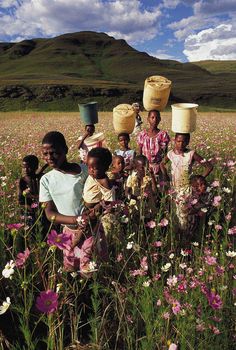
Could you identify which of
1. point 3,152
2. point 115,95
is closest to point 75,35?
point 115,95

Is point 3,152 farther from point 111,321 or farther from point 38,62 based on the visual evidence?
point 38,62

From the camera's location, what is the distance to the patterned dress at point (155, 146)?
215 inches

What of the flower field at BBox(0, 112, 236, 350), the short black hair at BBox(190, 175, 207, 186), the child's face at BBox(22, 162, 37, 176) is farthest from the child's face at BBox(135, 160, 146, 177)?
the child's face at BBox(22, 162, 37, 176)

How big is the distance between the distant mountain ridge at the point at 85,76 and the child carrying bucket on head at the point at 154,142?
43292 mm

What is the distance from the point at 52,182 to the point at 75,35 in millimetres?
199061

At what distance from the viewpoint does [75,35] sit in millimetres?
188625

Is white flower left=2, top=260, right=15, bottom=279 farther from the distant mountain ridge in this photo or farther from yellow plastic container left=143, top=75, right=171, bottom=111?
the distant mountain ridge

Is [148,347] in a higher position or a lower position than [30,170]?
lower

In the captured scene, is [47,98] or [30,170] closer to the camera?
[30,170]

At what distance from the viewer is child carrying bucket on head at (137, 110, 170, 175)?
547 cm

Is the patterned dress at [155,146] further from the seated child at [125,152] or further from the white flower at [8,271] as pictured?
the white flower at [8,271]

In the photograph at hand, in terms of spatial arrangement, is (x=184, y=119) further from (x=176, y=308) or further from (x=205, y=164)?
(x=176, y=308)

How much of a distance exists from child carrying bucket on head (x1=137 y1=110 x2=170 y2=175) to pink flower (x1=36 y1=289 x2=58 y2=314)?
12.1 ft

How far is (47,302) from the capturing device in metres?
1.86
